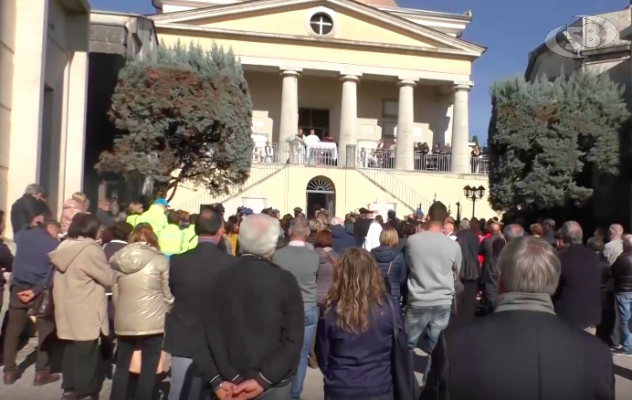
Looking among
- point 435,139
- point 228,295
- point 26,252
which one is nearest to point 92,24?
point 26,252

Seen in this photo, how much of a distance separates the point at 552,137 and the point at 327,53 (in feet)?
52.8

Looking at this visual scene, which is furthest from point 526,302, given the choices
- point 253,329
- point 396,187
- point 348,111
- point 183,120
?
point 348,111

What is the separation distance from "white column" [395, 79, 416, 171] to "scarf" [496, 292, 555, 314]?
3311 centimetres

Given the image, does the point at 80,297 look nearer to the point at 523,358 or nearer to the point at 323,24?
the point at 523,358

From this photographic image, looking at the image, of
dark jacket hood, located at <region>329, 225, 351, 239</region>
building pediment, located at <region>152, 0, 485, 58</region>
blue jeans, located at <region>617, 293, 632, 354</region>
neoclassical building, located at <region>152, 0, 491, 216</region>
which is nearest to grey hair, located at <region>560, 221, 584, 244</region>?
blue jeans, located at <region>617, 293, 632, 354</region>

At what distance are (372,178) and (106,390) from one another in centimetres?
2694

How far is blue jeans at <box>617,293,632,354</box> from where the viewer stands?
9859 millimetres

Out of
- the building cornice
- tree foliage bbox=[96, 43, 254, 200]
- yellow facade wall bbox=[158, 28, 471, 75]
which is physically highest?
the building cornice

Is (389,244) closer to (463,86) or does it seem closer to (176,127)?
(176,127)

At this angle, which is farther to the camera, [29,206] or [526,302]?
[29,206]

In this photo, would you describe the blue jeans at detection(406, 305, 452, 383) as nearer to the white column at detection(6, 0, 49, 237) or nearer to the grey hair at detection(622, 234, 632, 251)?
the grey hair at detection(622, 234, 632, 251)

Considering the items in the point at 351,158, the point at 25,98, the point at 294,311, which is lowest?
the point at 294,311

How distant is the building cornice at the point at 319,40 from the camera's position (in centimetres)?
3512

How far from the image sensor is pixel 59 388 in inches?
307
